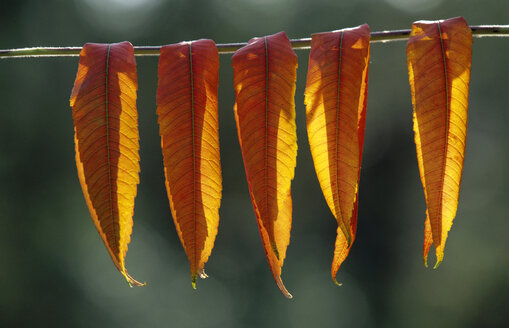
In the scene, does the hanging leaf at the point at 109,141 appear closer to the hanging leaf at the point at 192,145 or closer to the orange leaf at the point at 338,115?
the hanging leaf at the point at 192,145

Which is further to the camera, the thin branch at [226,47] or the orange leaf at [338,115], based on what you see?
the thin branch at [226,47]

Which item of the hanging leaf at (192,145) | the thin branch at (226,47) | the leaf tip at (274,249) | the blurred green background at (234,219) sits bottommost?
the blurred green background at (234,219)

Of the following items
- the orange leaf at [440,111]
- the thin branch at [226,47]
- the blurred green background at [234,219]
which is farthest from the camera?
the blurred green background at [234,219]

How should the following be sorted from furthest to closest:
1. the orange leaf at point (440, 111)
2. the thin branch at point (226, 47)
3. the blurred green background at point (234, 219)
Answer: the blurred green background at point (234, 219) → the thin branch at point (226, 47) → the orange leaf at point (440, 111)

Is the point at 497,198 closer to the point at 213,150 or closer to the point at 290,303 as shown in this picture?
the point at 290,303

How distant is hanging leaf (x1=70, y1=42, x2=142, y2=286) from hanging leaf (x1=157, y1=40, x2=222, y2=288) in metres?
0.07

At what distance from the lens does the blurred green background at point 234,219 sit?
14508mm

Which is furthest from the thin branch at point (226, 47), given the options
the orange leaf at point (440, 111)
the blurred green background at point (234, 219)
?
the blurred green background at point (234, 219)

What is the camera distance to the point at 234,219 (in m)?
16.8

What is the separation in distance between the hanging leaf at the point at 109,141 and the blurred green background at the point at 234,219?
12.8m

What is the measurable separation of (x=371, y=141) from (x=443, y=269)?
4.60m

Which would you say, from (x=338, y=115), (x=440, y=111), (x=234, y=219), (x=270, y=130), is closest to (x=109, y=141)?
(x=270, y=130)

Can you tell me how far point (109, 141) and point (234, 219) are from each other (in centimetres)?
1577

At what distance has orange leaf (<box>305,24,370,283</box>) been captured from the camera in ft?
3.43
